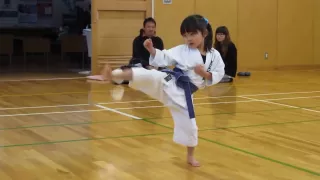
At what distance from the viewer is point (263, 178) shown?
12.1 feet

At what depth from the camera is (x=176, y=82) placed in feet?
13.2

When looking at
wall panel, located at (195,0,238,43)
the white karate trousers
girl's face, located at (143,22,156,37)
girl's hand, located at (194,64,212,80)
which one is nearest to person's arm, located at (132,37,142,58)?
girl's face, located at (143,22,156,37)

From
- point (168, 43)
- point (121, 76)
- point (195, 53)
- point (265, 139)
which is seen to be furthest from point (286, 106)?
point (168, 43)

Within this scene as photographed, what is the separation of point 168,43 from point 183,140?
7267 millimetres

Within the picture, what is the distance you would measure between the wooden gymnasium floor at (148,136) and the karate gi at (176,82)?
0.88 ft

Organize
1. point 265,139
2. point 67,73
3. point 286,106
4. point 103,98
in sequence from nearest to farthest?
point 265,139 → point 286,106 → point 103,98 → point 67,73

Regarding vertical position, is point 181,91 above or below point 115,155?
above

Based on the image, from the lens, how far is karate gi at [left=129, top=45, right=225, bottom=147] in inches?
153

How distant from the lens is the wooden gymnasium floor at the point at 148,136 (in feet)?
12.7

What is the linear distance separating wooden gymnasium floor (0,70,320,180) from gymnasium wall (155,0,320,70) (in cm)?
319

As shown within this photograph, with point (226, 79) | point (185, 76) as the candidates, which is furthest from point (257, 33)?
point (185, 76)

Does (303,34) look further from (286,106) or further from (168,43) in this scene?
(286,106)

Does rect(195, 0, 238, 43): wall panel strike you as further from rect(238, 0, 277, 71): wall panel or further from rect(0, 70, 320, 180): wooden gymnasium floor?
rect(0, 70, 320, 180): wooden gymnasium floor

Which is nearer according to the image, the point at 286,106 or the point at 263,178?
the point at 263,178
